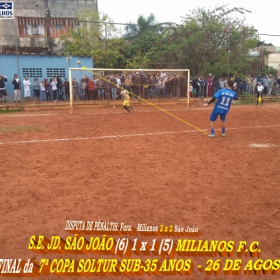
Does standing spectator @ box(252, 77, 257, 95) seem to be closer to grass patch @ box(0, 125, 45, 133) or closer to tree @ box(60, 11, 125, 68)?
tree @ box(60, 11, 125, 68)

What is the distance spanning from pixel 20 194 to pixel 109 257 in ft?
7.90

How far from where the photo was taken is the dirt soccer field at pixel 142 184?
4090mm

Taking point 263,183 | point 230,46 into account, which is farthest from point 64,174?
point 230,46

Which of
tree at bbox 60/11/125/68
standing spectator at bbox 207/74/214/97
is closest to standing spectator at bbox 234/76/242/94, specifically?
standing spectator at bbox 207/74/214/97

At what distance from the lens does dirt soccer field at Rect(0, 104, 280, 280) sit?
4090 mm

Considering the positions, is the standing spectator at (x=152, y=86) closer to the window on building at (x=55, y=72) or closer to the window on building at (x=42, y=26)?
the window on building at (x=55, y=72)

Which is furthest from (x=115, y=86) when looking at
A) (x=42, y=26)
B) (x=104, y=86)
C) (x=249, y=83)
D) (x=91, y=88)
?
(x=42, y=26)

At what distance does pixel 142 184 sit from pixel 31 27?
26.6 metres

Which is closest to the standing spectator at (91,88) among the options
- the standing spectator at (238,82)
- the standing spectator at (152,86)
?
the standing spectator at (152,86)

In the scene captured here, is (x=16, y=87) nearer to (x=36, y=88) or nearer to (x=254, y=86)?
(x=36, y=88)

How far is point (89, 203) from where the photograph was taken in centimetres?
480

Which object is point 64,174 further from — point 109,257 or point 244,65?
point 244,65

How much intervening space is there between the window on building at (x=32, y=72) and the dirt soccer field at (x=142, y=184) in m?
10.2

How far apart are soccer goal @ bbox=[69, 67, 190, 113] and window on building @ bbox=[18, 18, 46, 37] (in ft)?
35.0
